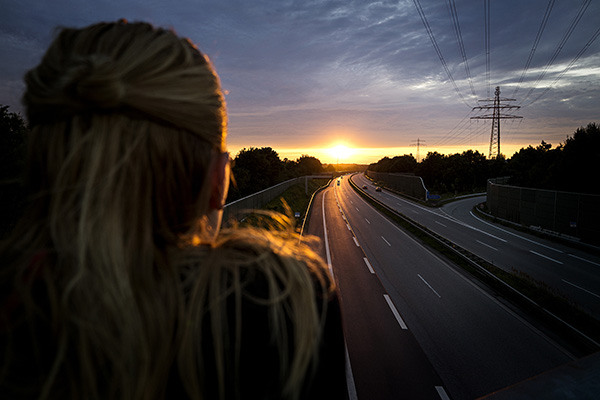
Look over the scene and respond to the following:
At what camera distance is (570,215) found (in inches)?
1168

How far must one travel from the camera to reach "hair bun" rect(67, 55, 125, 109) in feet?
2.98

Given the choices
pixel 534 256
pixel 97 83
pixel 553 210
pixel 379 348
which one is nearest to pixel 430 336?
pixel 379 348

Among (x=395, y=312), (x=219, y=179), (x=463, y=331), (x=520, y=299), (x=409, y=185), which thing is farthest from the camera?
(x=409, y=185)

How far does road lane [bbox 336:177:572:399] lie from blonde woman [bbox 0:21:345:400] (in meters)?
11.0

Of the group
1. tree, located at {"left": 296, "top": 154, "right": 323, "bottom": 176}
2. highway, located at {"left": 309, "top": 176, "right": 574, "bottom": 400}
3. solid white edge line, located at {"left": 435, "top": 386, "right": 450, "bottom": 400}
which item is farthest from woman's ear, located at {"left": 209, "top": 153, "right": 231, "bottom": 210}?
tree, located at {"left": 296, "top": 154, "right": 323, "bottom": 176}

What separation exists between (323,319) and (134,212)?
67 cm

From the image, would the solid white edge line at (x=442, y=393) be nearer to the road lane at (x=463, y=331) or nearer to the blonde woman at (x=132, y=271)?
the road lane at (x=463, y=331)

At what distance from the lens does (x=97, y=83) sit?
2.97 ft

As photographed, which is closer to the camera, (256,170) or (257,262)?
(257,262)

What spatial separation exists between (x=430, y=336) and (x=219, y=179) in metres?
14.1

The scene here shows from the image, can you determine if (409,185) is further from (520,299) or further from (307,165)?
(307,165)

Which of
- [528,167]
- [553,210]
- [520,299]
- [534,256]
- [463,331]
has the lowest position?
[534,256]

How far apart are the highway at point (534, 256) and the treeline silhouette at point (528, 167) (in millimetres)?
10767

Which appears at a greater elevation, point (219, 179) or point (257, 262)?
point (219, 179)
